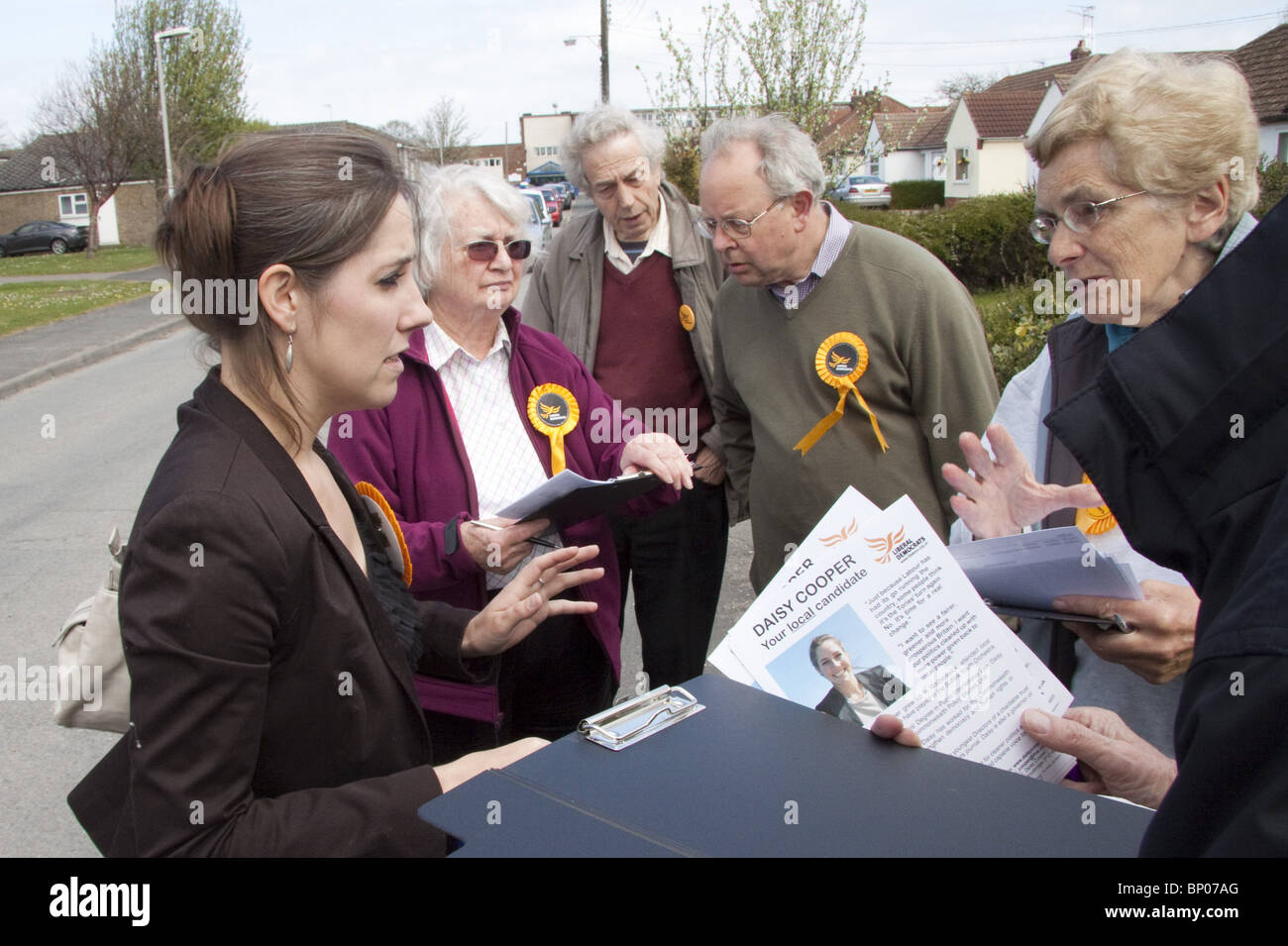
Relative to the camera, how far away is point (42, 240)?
39844 mm

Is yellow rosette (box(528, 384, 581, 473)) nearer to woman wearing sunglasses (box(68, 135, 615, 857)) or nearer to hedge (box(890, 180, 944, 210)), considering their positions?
woman wearing sunglasses (box(68, 135, 615, 857))

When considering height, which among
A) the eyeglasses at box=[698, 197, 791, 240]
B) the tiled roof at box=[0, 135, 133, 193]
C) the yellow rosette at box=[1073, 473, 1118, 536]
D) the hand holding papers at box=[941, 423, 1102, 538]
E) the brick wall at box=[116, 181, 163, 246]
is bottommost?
the yellow rosette at box=[1073, 473, 1118, 536]

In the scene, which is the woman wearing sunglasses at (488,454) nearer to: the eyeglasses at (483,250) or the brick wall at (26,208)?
the eyeglasses at (483,250)

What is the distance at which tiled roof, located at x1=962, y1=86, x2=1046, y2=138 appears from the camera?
160ft

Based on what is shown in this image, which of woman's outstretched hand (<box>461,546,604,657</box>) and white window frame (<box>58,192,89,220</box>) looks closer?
woman's outstretched hand (<box>461,546,604,657</box>)

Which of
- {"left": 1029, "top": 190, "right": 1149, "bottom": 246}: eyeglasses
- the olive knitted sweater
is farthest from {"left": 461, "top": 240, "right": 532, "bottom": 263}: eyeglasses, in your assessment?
{"left": 1029, "top": 190, "right": 1149, "bottom": 246}: eyeglasses

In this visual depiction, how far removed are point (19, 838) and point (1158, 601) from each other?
3.58 m

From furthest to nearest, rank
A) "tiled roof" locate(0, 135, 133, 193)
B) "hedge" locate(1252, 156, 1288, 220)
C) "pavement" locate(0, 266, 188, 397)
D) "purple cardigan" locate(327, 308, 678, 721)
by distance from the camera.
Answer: "tiled roof" locate(0, 135, 133, 193) → "pavement" locate(0, 266, 188, 397) → "hedge" locate(1252, 156, 1288, 220) → "purple cardigan" locate(327, 308, 678, 721)

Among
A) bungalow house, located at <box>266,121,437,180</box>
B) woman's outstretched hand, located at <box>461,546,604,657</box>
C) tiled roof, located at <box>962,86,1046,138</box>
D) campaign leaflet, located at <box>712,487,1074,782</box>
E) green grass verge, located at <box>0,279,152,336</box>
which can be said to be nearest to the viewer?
campaign leaflet, located at <box>712,487,1074,782</box>

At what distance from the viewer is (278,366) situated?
1704 millimetres

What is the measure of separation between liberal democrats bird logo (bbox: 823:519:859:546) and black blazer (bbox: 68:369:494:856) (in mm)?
720

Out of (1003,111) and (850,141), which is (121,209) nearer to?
(1003,111)

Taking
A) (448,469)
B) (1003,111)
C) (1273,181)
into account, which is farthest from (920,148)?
(448,469)
